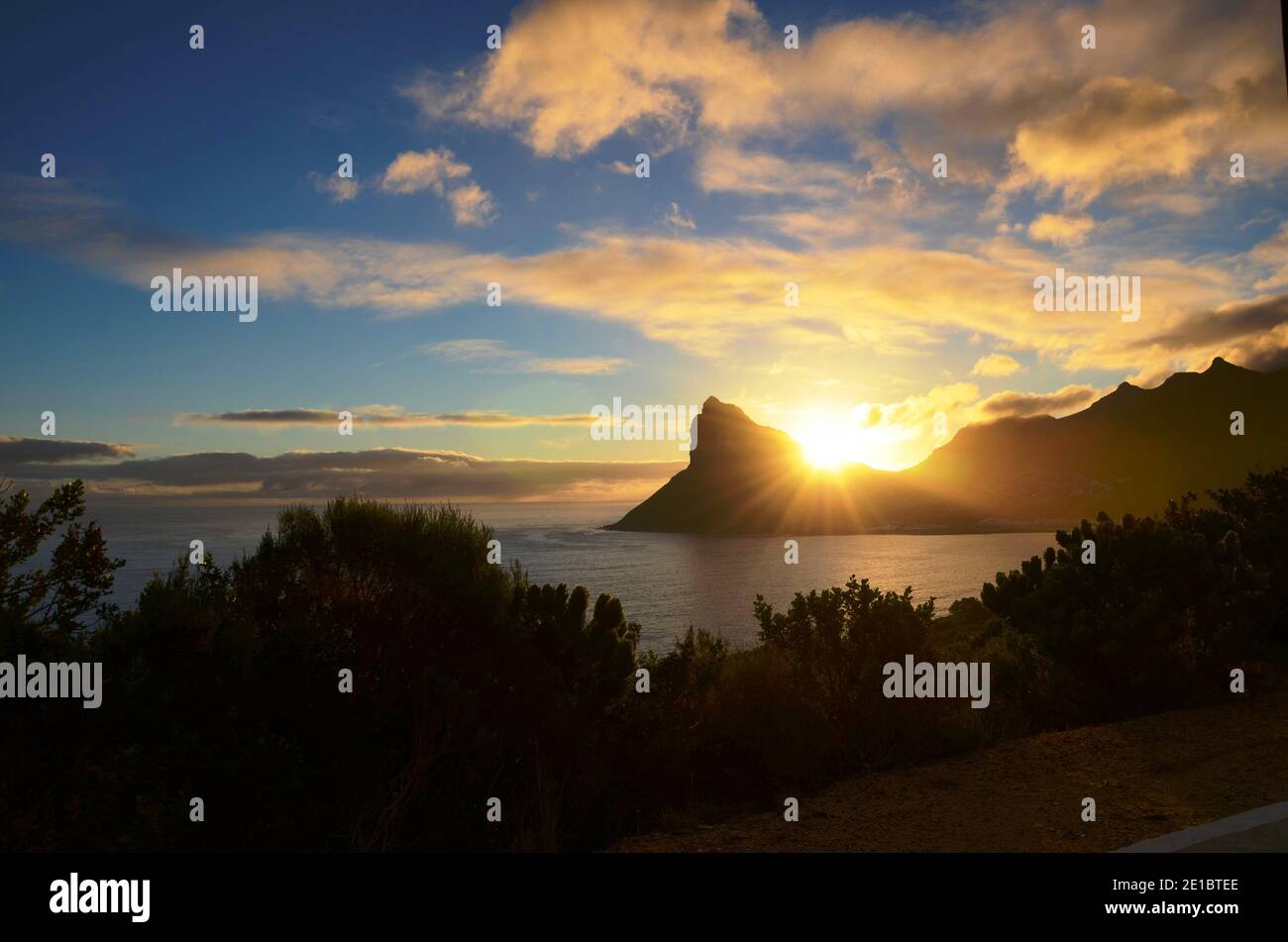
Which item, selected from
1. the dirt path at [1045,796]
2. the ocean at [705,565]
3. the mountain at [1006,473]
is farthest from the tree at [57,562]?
the mountain at [1006,473]

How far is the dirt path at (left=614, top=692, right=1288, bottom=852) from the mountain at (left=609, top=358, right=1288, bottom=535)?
109901 mm

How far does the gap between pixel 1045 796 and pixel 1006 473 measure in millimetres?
160443

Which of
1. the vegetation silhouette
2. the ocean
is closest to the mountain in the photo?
the ocean

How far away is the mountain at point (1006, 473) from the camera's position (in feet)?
382

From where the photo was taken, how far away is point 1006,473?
153 meters

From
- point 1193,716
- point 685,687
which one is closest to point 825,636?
point 685,687

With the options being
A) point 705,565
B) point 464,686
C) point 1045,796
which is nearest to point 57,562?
point 464,686

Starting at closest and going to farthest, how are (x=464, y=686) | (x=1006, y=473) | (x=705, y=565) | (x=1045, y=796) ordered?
(x=1045, y=796), (x=464, y=686), (x=705, y=565), (x=1006, y=473)

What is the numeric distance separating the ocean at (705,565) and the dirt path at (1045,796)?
32263mm

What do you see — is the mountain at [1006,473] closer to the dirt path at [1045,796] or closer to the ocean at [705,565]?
the ocean at [705,565]

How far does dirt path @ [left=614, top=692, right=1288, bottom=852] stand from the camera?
6.34 m

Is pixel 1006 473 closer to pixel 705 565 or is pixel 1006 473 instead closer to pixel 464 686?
pixel 705 565

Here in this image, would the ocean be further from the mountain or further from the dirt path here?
the dirt path
